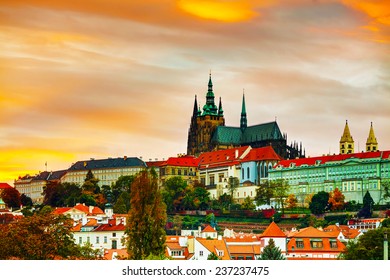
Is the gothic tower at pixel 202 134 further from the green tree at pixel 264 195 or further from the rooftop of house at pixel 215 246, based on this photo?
the rooftop of house at pixel 215 246

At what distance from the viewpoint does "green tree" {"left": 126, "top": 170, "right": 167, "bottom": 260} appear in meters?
12.8

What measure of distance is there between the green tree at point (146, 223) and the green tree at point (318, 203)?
61.0 feet

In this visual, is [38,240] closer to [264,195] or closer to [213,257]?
[213,257]


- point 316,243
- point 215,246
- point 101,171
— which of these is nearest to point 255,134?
point 101,171

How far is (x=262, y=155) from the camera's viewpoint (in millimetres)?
38188

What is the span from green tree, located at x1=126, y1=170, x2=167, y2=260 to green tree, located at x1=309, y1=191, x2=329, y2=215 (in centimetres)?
1858

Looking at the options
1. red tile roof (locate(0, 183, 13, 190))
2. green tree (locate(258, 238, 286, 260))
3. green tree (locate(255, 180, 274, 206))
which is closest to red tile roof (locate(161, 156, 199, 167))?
green tree (locate(255, 180, 274, 206))

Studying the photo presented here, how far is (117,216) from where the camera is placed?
22.0 metres

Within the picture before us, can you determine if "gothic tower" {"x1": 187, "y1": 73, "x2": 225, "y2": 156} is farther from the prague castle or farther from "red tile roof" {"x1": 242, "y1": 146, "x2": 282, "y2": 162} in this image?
"red tile roof" {"x1": 242, "y1": 146, "x2": 282, "y2": 162}

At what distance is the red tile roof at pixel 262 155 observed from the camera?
37500 mm
